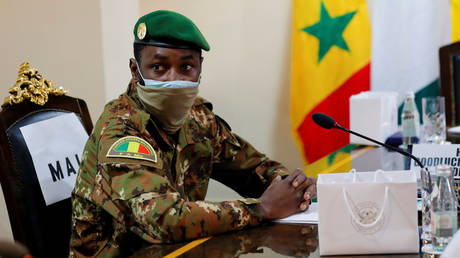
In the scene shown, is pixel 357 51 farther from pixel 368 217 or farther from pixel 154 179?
pixel 368 217

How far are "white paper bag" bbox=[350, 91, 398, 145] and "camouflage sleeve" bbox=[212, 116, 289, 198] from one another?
0.94 m

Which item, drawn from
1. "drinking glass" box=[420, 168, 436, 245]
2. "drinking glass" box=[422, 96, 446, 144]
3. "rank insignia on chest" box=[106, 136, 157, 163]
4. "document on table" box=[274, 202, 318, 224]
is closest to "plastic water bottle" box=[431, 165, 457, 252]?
"drinking glass" box=[420, 168, 436, 245]

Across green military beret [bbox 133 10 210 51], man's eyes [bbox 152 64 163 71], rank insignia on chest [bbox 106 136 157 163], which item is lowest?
rank insignia on chest [bbox 106 136 157 163]

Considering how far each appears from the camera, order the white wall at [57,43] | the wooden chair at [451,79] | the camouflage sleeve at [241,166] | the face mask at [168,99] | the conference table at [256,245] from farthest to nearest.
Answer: the wooden chair at [451,79]
the white wall at [57,43]
the camouflage sleeve at [241,166]
the face mask at [168,99]
the conference table at [256,245]

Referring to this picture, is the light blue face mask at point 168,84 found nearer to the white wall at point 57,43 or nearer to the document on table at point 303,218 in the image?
the document on table at point 303,218

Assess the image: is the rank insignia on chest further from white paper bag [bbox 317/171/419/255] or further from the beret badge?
white paper bag [bbox 317/171/419/255]

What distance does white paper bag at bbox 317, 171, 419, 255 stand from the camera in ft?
4.20

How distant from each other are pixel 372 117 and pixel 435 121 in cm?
29

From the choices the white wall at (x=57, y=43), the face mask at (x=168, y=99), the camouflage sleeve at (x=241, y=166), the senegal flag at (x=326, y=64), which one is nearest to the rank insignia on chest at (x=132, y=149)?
the face mask at (x=168, y=99)

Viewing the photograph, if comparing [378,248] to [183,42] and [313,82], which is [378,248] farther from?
[313,82]

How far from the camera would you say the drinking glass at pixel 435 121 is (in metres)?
2.73

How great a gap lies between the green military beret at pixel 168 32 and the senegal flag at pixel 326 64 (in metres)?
2.06

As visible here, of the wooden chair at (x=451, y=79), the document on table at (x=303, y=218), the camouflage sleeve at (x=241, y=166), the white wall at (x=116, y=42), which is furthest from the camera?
the wooden chair at (x=451, y=79)

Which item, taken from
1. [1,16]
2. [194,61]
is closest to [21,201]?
[194,61]
